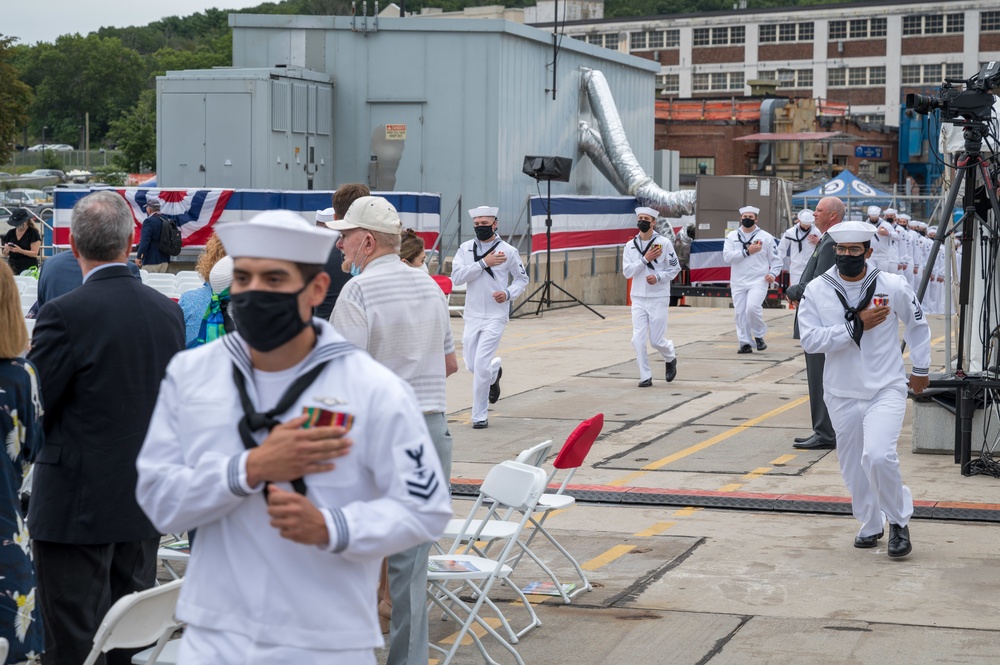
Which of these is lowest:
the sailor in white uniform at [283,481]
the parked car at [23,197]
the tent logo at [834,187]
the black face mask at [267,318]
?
the sailor in white uniform at [283,481]

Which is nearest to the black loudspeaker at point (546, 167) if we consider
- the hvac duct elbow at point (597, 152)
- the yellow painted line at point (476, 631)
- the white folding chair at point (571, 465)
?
the hvac duct elbow at point (597, 152)

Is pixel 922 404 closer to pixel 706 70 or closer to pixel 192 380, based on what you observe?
pixel 192 380

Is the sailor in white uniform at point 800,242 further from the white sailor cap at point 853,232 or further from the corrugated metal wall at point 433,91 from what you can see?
the white sailor cap at point 853,232

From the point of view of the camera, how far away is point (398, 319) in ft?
19.1

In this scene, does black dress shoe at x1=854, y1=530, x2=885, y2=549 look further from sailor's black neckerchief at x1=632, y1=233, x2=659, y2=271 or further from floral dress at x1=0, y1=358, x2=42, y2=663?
sailor's black neckerchief at x1=632, y1=233, x2=659, y2=271

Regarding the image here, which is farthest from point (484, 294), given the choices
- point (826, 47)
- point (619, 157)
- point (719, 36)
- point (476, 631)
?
point (719, 36)

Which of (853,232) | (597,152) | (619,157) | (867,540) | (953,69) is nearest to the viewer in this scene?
(853,232)

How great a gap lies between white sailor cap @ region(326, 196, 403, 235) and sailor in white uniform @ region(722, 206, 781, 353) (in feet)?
47.5

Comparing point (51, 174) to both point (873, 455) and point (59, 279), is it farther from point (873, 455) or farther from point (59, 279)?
point (873, 455)

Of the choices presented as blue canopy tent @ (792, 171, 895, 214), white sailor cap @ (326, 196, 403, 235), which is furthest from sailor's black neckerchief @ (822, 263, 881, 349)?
blue canopy tent @ (792, 171, 895, 214)

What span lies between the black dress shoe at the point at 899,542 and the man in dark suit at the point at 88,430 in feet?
16.1

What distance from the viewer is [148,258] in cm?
2078

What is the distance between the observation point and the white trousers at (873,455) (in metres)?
8.20

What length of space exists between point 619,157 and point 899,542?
24896 millimetres
